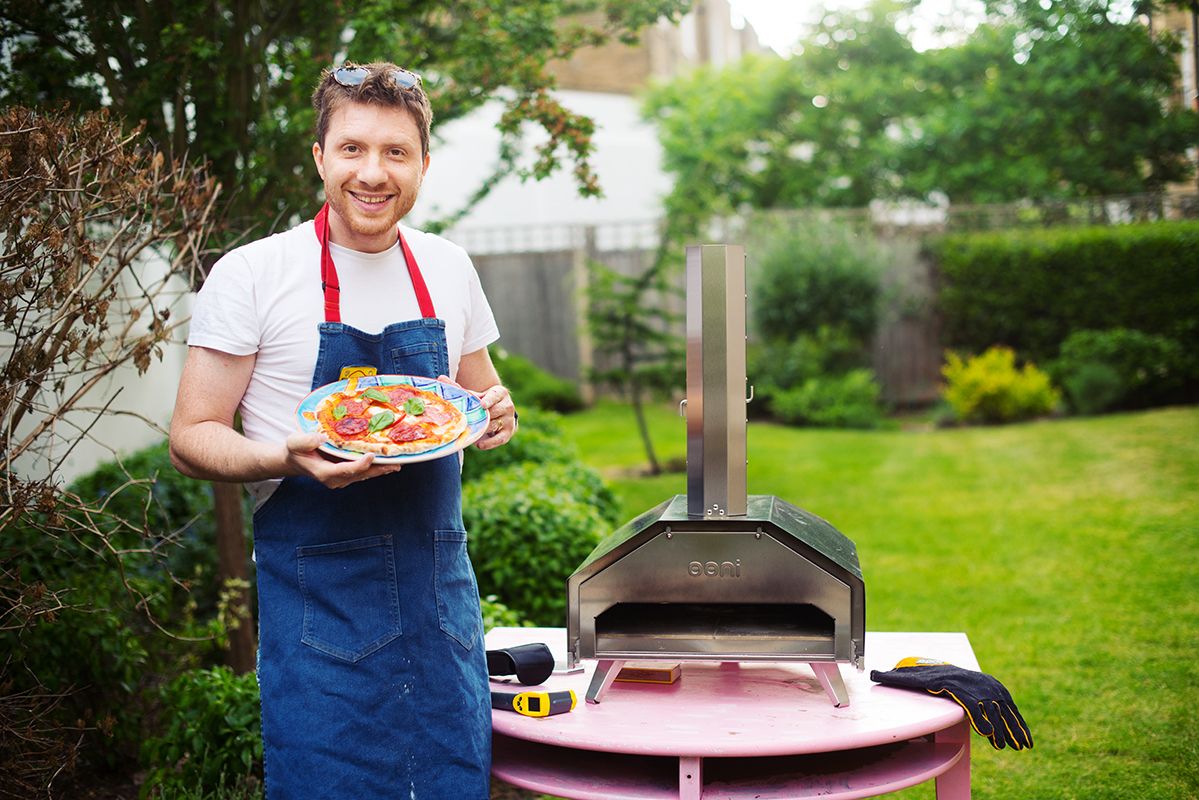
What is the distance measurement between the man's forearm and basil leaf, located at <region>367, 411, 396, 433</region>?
6.4 inches

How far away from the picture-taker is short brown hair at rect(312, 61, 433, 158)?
2.14m

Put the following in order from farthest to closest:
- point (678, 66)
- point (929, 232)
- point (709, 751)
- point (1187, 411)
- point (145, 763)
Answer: point (678, 66), point (929, 232), point (1187, 411), point (145, 763), point (709, 751)

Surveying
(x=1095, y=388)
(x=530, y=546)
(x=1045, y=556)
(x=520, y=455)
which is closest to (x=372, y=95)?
(x=530, y=546)

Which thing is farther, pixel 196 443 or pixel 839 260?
pixel 839 260

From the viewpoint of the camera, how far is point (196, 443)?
80.3 inches

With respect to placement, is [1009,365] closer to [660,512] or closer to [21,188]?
[660,512]

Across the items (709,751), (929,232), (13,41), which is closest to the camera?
(709,751)

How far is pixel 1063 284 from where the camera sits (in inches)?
431

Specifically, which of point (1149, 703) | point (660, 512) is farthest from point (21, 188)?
point (1149, 703)

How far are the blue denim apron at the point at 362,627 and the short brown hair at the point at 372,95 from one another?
0.71 ft

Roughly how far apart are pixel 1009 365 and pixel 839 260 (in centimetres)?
189

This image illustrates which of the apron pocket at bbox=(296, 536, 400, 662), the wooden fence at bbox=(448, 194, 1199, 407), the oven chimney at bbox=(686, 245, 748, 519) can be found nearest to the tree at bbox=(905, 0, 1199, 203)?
the wooden fence at bbox=(448, 194, 1199, 407)

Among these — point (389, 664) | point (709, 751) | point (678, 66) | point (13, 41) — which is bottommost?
point (709, 751)

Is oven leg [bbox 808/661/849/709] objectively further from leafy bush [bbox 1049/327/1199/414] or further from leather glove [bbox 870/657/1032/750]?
leafy bush [bbox 1049/327/1199/414]
